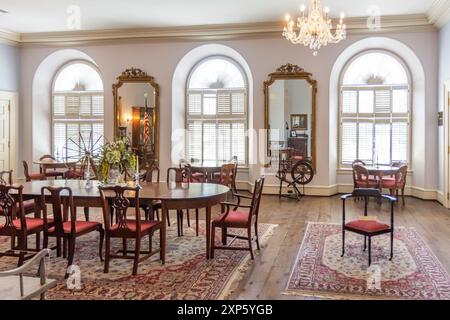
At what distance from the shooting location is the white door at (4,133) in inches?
400

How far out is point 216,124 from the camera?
34.6ft

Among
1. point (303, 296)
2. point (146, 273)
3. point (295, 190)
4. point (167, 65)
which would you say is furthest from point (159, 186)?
point (167, 65)

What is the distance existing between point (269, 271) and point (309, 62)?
19.3 ft

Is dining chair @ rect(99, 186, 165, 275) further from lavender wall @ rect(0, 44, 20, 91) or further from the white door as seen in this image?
lavender wall @ rect(0, 44, 20, 91)

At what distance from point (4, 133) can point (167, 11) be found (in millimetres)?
5010

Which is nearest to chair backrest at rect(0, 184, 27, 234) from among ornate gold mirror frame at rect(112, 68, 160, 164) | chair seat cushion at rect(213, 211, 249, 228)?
chair seat cushion at rect(213, 211, 249, 228)

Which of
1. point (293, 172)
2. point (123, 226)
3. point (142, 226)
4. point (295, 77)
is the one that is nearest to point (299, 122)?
point (295, 77)

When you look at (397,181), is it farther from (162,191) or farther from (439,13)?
(162,191)

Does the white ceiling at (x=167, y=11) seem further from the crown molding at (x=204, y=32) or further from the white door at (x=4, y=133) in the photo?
the white door at (x=4, y=133)

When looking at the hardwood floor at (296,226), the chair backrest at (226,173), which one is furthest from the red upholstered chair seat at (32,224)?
the chair backrest at (226,173)

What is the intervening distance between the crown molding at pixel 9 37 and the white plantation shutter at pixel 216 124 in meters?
4.23

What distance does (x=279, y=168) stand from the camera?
9.54 metres

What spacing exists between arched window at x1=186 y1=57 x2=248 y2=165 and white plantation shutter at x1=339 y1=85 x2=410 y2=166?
7.65 ft
